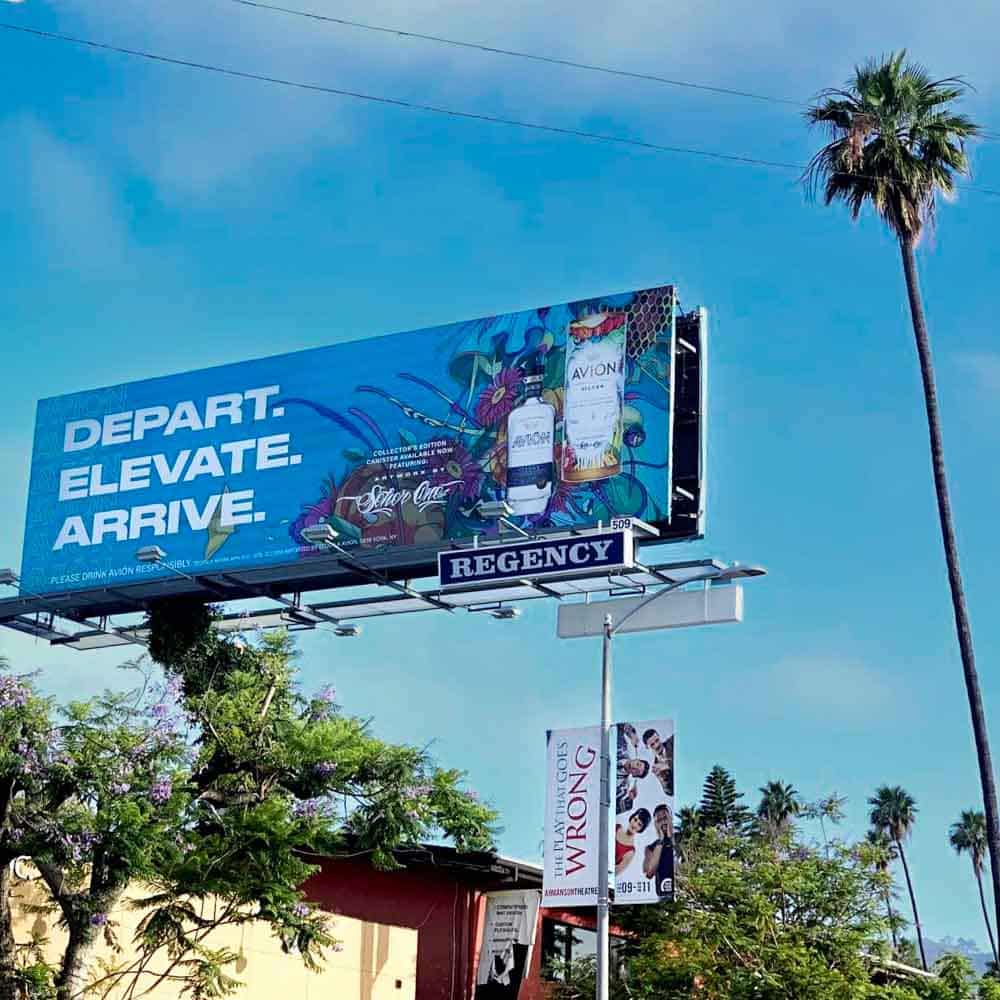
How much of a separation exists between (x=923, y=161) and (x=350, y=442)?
560 inches

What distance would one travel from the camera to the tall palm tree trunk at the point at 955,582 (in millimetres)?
34875

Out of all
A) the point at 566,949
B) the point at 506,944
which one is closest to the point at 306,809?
the point at 506,944

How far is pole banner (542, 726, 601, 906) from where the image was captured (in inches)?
1057

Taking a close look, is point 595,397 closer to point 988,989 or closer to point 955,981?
point 955,981

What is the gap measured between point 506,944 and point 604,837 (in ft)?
33.9

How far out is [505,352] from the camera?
34562 mm

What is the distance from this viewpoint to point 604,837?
1046 inches

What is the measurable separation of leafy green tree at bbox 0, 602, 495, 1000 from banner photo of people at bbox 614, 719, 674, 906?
14.6 ft

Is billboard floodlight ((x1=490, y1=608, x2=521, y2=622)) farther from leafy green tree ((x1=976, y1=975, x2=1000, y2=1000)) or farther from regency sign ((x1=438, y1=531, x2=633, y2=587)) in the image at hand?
leafy green tree ((x1=976, y1=975, x2=1000, y2=1000))

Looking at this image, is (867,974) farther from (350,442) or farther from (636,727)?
(350,442)

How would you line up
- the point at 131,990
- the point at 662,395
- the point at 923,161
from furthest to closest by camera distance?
the point at 923,161
the point at 662,395
the point at 131,990

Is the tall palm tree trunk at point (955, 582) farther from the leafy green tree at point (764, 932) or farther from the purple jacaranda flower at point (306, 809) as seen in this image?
the purple jacaranda flower at point (306, 809)

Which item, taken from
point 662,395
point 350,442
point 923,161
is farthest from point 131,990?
point 923,161

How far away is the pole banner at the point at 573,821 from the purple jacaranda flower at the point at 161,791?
5.95 meters
